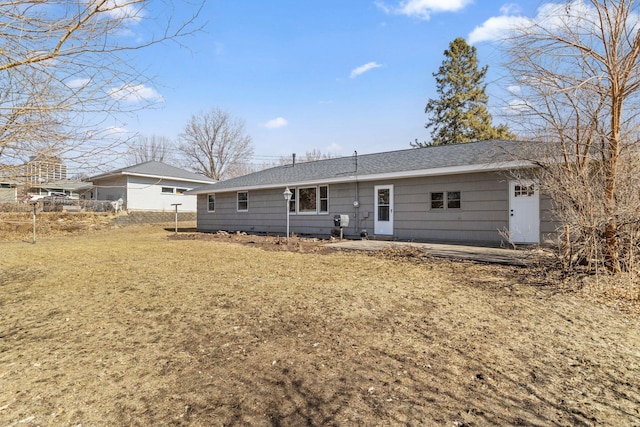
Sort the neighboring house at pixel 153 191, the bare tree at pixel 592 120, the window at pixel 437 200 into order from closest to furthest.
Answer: the bare tree at pixel 592 120, the window at pixel 437 200, the neighboring house at pixel 153 191

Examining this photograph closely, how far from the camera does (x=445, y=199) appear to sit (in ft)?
36.5

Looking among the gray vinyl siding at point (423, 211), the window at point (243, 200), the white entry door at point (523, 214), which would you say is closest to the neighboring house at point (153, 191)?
the window at point (243, 200)

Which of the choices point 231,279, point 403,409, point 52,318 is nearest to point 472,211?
point 231,279

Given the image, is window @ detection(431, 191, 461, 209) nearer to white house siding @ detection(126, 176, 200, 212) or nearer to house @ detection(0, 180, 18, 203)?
house @ detection(0, 180, 18, 203)

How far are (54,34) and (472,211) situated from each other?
10473mm

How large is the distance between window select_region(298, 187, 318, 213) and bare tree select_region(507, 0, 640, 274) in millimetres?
9578

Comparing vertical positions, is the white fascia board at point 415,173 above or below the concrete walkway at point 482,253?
above

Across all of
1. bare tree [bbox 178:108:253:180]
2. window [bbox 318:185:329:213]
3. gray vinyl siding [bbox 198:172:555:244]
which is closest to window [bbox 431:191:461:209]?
gray vinyl siding [bbox 198:172:555:244]

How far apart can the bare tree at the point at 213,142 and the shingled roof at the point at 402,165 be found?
81.5 ft

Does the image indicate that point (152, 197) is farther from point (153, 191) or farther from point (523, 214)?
point (523, 214)

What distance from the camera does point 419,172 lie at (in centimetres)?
1110

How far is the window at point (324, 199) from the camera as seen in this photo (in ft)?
46.6

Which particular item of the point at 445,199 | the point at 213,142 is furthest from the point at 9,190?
the point at 213,142

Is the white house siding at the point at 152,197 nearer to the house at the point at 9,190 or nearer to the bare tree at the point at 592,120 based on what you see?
the house at the point at 9,190
